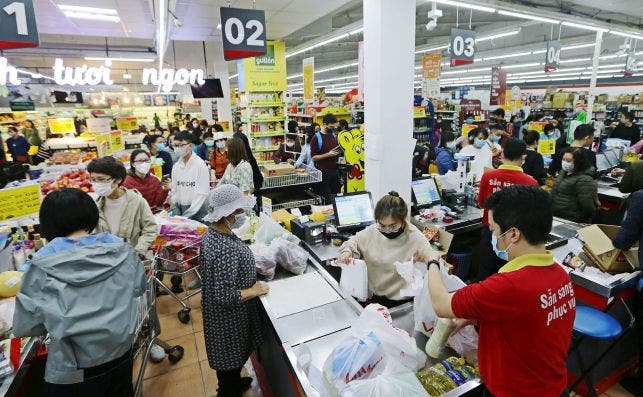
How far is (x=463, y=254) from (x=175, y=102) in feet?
75.8

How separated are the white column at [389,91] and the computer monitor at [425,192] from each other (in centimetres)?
15

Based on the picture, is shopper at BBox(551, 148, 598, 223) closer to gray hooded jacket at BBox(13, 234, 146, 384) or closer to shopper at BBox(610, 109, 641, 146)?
gray hooded jacket at BBox(13, 234, 146, 384)

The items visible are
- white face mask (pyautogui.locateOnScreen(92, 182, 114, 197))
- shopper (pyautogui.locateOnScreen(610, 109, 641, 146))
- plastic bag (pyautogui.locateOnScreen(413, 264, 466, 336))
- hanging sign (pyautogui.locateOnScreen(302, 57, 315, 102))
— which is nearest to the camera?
plastic bag (pyautogui.locateOnScreen(413, 264, 466, 336))

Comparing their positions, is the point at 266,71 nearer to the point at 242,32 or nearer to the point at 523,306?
the point at 242,32

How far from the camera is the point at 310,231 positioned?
3.59 m

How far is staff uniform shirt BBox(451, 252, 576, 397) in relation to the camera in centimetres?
144

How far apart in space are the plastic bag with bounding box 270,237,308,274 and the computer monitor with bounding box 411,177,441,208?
6.72 ft

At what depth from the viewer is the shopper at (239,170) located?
455 cm

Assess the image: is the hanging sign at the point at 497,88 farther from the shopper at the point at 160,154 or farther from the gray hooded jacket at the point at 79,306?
the gray hooded jacket at the point at 79,306

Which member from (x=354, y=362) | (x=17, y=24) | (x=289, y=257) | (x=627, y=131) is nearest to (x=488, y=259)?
(x=289, y=257)

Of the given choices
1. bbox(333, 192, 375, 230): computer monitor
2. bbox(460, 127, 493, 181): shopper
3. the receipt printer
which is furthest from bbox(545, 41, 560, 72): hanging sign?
the receipt printer

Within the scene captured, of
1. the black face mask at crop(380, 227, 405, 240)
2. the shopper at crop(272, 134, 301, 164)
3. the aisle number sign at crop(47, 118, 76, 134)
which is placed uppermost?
the aisle number sign at crop(47, 118, 76, 134)

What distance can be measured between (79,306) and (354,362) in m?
1.39

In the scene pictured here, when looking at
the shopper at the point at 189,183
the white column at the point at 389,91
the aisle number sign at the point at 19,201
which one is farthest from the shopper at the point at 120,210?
the white column at the point at 389,91
